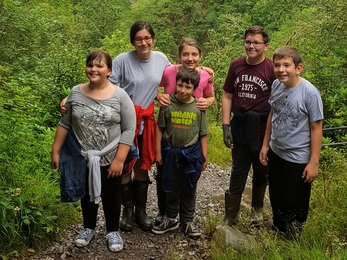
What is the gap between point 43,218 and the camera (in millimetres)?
3328

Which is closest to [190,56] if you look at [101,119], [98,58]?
[98,58]

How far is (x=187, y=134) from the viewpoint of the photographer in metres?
3.39

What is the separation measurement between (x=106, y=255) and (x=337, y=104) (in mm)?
4765

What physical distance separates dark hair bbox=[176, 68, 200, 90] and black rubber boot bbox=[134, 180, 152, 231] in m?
1.13

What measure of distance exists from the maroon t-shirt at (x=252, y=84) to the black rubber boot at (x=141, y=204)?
116 centimetres

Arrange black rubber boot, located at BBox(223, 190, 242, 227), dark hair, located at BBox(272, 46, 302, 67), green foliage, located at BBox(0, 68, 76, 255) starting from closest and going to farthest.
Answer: dark hair, located at BBox(272, 46, 302, 67) → green foliage, located at BBox(0, 68, 76, 255) → black rubber boot, located at BBox(223, 190, 242, 227)

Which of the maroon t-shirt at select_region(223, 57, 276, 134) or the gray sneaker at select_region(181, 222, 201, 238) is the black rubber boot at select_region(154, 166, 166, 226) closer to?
the gray sneaker at select_region(181, 222, 201, 238)

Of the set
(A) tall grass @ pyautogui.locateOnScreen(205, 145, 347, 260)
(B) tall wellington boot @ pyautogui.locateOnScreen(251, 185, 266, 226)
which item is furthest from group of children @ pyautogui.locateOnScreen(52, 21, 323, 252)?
(B) tall wellington boot @ pyautogui.locateOnScreen(251, 185, 266, 226)

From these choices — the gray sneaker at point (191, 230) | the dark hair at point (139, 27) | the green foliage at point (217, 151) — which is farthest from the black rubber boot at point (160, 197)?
the green foliage at point (217, 151)

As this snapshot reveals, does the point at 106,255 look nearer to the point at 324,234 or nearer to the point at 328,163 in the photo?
the point at 324,234

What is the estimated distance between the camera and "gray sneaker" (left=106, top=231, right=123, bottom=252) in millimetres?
3383

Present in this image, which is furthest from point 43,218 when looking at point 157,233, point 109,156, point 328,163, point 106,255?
point 328,163

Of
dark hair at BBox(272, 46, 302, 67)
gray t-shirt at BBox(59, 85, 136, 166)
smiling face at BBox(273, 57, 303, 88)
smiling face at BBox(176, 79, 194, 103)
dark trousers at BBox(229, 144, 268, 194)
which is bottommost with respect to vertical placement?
dark trousers at BBox(229, 144, 268, 194)

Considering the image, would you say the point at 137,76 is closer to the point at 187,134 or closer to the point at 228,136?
Result: the point at 187,134
